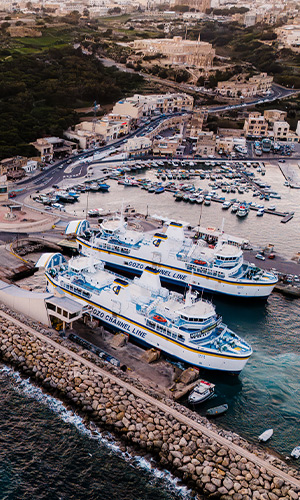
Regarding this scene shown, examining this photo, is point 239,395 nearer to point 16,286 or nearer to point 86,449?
point 86,449

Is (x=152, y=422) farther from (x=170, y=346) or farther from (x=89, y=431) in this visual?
(x=170, y=346)

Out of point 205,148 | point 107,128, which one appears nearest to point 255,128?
point 205,148

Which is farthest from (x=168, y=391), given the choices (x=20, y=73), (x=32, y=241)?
(x=20, y=73)

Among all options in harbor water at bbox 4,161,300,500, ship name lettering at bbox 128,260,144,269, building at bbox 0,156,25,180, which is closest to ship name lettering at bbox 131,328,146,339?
harbor water at bbox 4,161,300,500

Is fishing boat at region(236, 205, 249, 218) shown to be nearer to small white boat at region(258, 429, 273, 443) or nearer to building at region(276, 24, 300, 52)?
small white boat at region(258, 429, 273, 443)

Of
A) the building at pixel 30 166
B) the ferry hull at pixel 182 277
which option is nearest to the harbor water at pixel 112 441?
the ferry hull at pixel 182 277

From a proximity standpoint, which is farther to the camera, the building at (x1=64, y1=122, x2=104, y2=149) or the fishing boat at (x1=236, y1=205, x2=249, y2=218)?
the building at (x1=64, y1=122, x2=104, y2=149)

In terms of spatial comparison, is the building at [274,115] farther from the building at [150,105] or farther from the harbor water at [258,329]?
the harbor water at [258,329]
